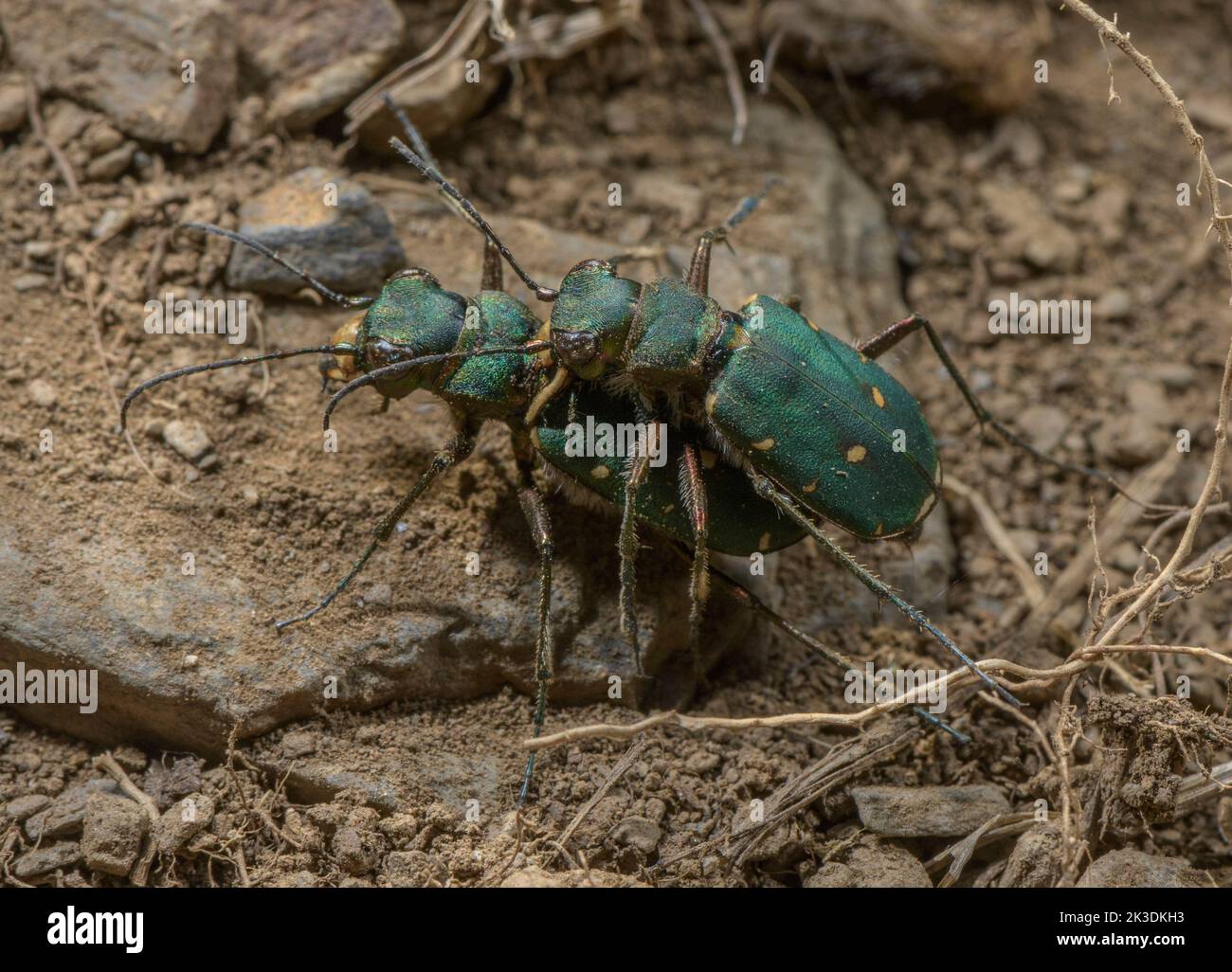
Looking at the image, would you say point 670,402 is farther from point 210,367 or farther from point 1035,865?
point 1035,865

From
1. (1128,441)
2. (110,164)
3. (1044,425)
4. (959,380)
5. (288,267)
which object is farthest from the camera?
(1044,425)

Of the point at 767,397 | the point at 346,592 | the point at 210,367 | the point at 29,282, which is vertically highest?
the point at 29,282

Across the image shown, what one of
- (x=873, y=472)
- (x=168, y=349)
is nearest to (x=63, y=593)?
(x=168, y=349)

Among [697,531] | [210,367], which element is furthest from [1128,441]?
[210,367]

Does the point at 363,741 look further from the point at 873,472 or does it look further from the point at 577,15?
the point at 577,15

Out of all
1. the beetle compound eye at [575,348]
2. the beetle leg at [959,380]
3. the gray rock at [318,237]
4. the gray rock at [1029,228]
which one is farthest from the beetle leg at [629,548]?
the gray rock at [1029,228]

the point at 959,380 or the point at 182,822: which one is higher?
the point at 959,380
